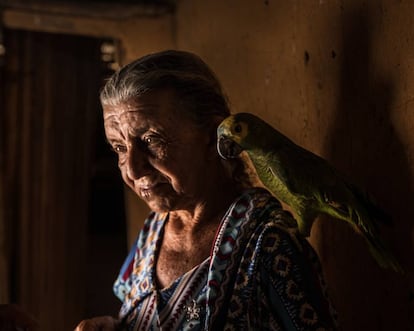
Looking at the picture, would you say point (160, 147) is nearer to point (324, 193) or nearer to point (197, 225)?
point (197, 225)

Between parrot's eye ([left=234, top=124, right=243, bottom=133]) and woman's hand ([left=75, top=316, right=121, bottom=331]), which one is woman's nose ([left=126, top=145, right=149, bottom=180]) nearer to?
parrot's eye ([left=234, top=124, right=243, bottom=133])

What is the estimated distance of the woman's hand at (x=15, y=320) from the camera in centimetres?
139

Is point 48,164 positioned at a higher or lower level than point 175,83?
lower

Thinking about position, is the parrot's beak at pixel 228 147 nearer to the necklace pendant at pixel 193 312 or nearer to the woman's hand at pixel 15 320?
the necklace pendant at pixel 193 312

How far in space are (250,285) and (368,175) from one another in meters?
0.35

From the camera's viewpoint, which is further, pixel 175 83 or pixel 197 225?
pixel 197 225

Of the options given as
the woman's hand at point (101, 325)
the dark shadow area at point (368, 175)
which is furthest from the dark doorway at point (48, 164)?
the dark shadow area at point (368, 175)

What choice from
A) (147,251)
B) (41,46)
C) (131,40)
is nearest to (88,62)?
(41,46)

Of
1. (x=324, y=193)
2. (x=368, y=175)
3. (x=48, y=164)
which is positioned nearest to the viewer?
(x=324, y=193)

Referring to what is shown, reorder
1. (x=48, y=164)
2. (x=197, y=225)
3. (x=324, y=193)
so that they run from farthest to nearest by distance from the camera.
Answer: (x=48, y=164), (x=197, y=225), (x=324, y=193)

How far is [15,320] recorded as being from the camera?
4.58 feet

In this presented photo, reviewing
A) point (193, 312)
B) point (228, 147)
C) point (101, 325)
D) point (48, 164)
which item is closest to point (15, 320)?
point (101, 325)

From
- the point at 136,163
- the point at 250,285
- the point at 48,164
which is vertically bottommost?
the point at 250,285

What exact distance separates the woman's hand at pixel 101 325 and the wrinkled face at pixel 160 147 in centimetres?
34
